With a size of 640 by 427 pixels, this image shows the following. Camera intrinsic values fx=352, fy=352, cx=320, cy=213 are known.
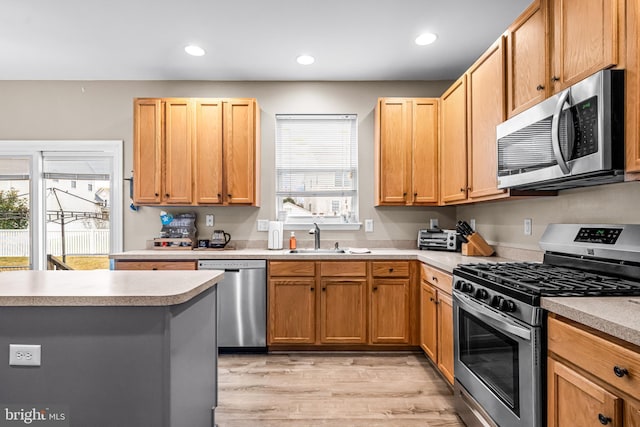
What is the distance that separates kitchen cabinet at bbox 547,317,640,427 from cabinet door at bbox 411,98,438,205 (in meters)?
2.21

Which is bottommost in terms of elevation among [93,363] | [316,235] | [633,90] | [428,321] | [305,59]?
[428,321]

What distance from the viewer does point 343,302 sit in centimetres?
309

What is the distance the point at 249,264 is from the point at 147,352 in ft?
5.71

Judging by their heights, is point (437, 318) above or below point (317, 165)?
below

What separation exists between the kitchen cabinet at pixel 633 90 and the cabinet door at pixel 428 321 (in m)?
1.56

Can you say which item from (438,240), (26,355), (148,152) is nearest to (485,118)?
(438,240)

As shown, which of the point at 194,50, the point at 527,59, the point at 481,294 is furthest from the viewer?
the point at 194,50

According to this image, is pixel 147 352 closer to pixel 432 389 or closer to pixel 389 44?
pixel 432 389

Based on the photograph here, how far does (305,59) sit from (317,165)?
1.07 meters

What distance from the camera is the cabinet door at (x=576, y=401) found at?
1.04 meters

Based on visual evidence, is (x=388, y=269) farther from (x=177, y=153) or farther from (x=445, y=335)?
(x=177, y=153)

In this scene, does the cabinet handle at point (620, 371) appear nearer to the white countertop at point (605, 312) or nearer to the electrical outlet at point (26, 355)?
the white countertop at point (605, 312)

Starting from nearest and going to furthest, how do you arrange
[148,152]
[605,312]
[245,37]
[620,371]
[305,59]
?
1. [620,371]
2. [605,312]
3. [245,37]
4. [305,59]
5. [148,152]

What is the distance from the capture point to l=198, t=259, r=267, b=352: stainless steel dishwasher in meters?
3.07
